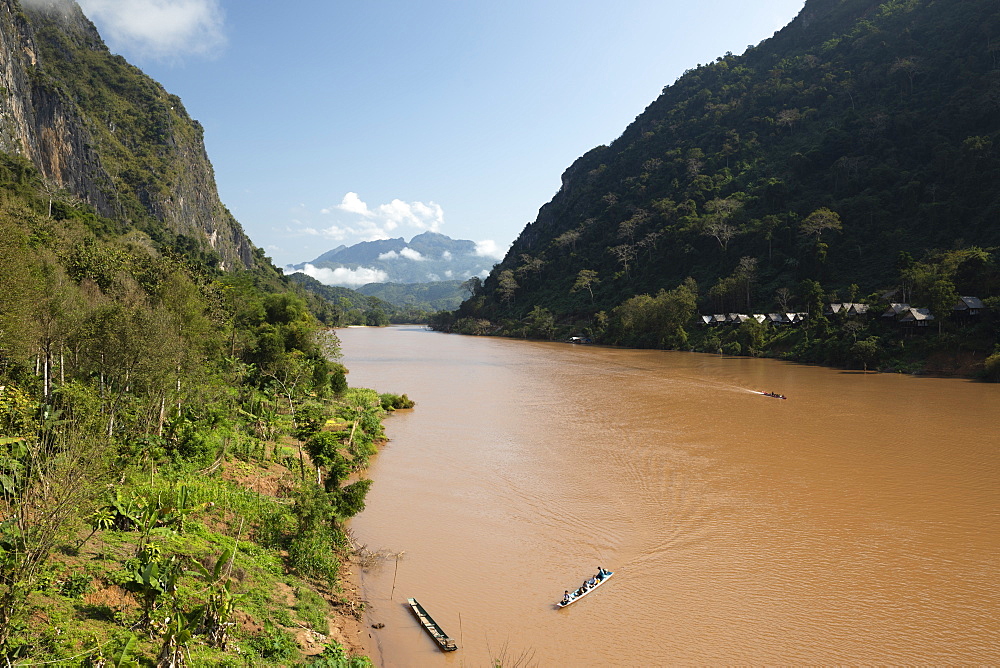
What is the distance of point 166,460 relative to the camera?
42.8ft

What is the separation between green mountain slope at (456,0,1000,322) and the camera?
2261 inches

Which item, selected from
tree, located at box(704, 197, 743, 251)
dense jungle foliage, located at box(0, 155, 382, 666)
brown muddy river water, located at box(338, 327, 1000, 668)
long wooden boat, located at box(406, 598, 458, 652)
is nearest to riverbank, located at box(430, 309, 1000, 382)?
brown muddy river water, located at box(338, 327, 1000, 668)

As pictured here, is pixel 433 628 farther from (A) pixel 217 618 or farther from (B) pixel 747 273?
(B) pixel 747 273

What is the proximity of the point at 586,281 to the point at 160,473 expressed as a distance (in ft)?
268

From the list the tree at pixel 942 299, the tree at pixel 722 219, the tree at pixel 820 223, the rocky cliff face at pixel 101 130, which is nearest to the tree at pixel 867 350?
the tree at pixel 942 299

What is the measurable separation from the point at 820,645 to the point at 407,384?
32.5 meters

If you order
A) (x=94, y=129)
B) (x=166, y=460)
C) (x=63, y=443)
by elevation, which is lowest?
(x=166, y=460)

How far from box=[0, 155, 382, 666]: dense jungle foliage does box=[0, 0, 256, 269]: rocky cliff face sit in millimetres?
60144

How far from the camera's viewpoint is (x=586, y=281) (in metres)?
90.2

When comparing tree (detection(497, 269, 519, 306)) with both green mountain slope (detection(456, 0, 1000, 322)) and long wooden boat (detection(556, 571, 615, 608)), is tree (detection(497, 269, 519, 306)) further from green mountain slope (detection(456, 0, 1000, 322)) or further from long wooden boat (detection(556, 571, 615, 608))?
long wooden boat (detection(556, 571, 615, 608))

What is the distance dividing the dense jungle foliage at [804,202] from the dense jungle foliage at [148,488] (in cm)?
4364

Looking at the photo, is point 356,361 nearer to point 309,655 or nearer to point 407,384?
point 407,384

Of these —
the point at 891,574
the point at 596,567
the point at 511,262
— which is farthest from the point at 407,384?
the point at 511,262

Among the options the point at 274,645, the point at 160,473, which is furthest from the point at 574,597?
the point at 160,473
